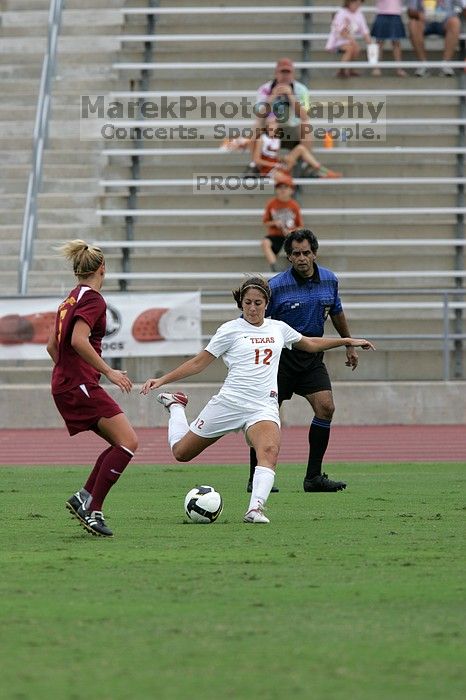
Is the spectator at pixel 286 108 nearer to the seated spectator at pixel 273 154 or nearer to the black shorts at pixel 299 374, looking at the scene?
the seated spectator at pixel 273 154

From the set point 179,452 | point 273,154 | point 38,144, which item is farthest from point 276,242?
point 179,452

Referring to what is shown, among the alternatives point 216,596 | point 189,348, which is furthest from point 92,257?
point 189,348

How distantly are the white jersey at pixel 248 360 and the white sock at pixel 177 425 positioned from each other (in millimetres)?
438

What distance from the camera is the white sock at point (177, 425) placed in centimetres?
998

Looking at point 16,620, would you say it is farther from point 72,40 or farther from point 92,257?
point 72,40

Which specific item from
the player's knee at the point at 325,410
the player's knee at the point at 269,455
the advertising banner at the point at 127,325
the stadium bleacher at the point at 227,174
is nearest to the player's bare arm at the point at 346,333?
the player's knee at the point at 325,410

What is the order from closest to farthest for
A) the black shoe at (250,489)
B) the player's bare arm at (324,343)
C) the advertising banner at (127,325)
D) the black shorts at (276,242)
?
the player's bare arm at (324,343), the black shoe at (250,489), the advertising banner at (127,325), the black shorts at (276,242)

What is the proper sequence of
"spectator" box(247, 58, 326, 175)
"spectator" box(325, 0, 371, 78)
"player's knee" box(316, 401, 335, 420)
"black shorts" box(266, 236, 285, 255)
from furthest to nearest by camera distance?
"spectator" box(325, 0, 371, 78) → "spectator" box(247, 58, 326, 175) → "black shorts" box(266, 236, 285, 255) → "player's knee" box(316, 401, 335, 420)

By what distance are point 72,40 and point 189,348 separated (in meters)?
9.27

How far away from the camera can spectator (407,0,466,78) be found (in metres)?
24.2

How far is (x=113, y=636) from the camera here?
5621 mm

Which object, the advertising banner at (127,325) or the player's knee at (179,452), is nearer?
the player's knee at (179,452)

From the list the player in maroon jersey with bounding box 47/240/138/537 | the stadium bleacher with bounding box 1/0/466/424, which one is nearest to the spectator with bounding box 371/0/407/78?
the stadium bleacher with bounding box 1/0/466/424

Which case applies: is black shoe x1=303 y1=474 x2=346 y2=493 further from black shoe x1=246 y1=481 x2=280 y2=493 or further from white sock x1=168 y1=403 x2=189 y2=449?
white sock x1=168 y1=403 x2=189 y2=449
